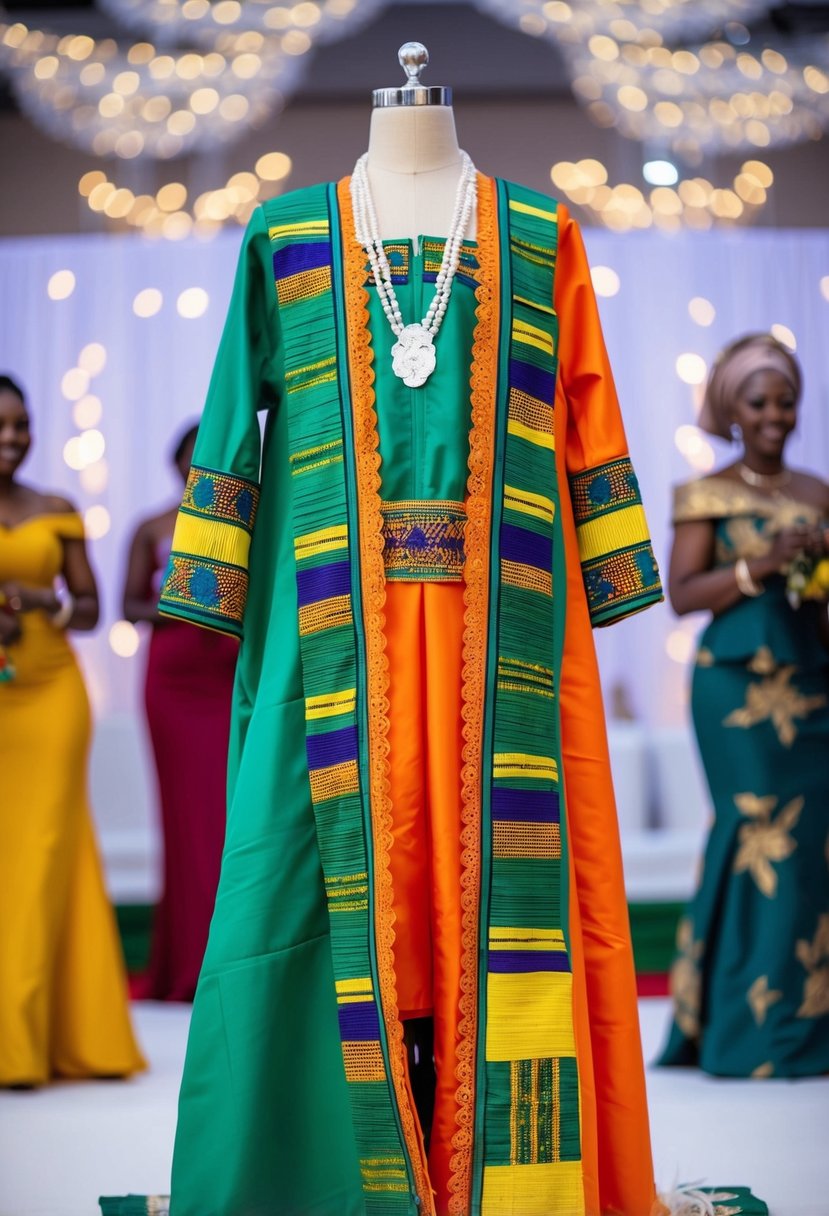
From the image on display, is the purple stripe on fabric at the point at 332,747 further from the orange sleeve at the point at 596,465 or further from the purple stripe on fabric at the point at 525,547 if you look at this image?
the orange sleeve at the point at 596,465

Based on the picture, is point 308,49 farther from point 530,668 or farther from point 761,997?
point 530,668

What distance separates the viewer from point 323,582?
2.30 meters

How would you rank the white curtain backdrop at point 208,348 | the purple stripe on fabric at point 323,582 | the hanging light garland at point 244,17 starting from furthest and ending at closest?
the white curtain backdrop at point 208,348, the hanging light garland at point 244,17, the purple stripe on fabric at point 323,582

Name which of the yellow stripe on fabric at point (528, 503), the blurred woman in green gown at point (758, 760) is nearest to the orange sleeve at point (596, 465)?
the yellow stripe on fabric at point (528, 503)

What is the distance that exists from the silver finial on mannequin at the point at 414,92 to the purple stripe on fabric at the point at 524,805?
1.06 meters

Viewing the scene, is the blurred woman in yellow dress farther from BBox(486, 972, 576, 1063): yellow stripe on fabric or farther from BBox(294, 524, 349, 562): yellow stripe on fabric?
BBox(486, 972, 576, 1063): yellow stripe on fabric

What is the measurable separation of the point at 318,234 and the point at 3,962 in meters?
2.26

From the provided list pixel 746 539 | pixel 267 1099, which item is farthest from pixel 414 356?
pixel 746 539

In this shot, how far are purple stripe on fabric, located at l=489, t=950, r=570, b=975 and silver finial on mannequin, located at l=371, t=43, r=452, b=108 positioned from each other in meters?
1.29

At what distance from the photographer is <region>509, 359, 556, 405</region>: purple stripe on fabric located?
2363mm

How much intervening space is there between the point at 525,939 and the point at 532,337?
89 cm

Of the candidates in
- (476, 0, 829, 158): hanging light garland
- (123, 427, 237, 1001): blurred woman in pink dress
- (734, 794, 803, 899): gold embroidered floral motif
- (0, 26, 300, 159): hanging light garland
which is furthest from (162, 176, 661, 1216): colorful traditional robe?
(0, 26, 300, 159): hanging light garland

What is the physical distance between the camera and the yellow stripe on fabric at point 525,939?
223cm

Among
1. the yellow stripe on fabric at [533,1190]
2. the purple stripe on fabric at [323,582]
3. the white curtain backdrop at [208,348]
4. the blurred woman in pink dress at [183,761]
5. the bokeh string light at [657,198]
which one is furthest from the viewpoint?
the bokeh string light at [657,198]
